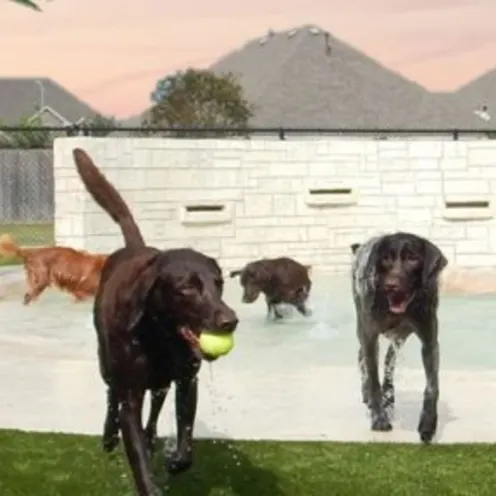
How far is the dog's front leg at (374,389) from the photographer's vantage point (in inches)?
295

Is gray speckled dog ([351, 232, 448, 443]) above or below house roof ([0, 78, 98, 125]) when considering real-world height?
below

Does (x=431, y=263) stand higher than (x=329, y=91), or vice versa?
(x=329, y=91)

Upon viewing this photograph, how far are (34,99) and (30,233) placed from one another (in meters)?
57.7

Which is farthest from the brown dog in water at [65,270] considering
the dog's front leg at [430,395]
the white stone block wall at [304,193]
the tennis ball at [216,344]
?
the tennis ball at [216,344]

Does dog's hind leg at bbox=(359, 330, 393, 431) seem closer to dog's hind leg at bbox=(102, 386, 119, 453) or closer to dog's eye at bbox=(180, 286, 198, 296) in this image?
dog's hind leg at bbox=(102, 386, 119, 453)

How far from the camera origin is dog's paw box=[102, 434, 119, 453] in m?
6.88

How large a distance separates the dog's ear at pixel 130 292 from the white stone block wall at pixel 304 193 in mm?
→ 12694

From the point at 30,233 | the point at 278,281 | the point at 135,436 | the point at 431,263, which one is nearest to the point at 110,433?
the point at 135,436

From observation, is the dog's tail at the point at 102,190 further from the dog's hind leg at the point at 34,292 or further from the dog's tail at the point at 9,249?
the dog's tail at the point at 9,249

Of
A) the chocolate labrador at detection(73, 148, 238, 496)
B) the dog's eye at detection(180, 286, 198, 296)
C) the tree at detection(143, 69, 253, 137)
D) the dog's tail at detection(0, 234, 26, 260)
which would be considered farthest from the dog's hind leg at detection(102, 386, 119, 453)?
the tree at detection(143, 69, 253, 137)

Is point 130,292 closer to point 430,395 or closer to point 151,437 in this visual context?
point 151,437

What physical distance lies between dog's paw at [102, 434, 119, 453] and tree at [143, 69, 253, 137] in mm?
48675

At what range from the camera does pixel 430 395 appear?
721cm

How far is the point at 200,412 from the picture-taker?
8133mm
